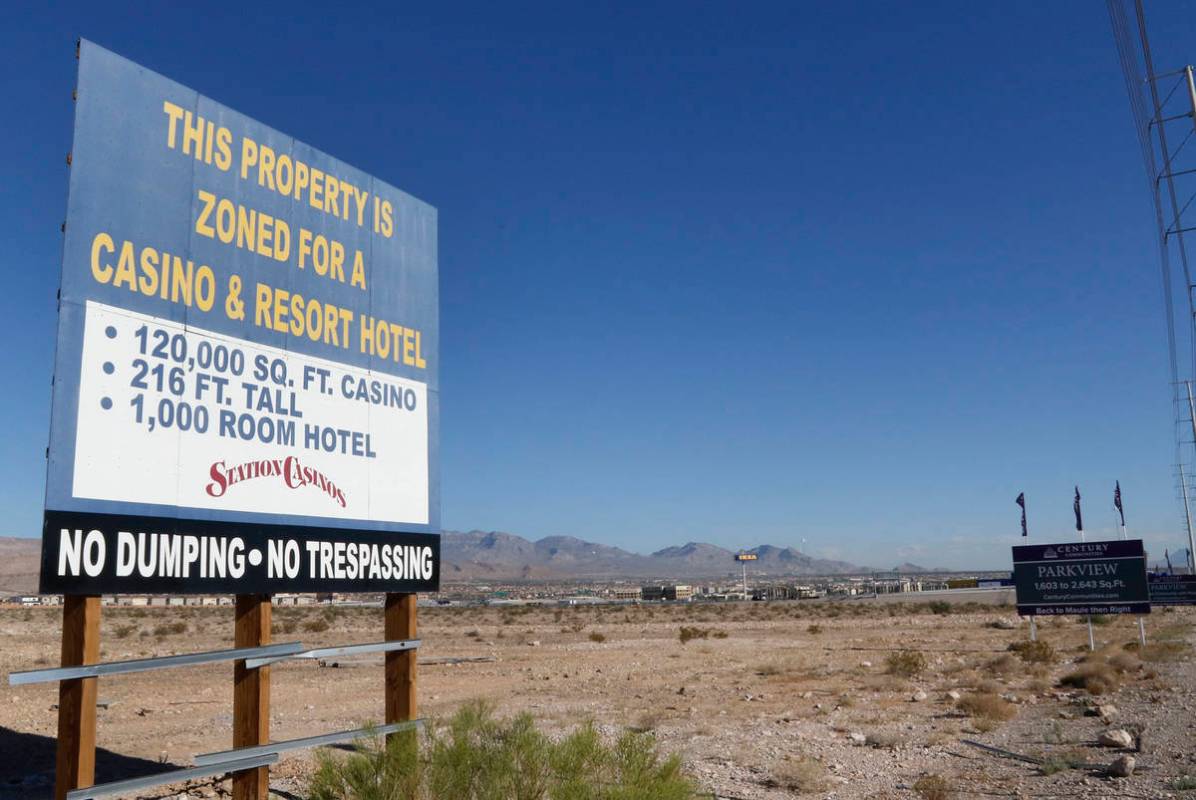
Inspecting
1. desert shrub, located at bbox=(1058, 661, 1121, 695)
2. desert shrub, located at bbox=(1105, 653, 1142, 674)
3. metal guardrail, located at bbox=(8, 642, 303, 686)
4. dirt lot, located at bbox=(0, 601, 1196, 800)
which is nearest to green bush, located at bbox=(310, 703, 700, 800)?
metal guardrail, located at bbox=(8, 642, 303, 686)

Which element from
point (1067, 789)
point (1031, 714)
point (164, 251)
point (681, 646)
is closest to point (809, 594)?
point (681, 646)

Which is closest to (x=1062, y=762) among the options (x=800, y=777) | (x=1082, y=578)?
(x=800, y=777)

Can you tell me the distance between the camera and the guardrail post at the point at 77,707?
22.2ft

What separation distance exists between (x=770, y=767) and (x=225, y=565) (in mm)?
9220

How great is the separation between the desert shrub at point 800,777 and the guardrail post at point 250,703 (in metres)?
7.37

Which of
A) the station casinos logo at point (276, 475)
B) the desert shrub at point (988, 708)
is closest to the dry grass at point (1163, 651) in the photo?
the desert shrub at point (988, 708)

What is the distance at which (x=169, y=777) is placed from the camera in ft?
24.6

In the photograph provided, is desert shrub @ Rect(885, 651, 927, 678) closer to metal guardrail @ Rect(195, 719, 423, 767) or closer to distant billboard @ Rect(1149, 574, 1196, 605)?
metal guardrail @ Rect(195, 719, 423, 767)

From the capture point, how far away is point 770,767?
14117mm

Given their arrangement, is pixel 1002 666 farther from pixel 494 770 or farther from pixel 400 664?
pixel 494 770

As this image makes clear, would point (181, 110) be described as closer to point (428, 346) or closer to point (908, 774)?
point (428, 346)

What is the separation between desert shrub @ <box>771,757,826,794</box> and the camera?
1288cm

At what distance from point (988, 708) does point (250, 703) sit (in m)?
15.5

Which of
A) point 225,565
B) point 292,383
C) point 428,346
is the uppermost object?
point 428,346
